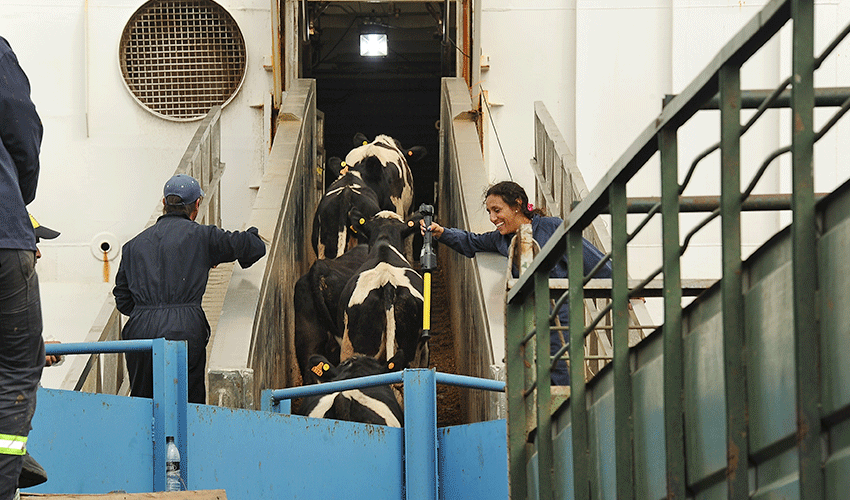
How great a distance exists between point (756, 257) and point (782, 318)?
0.69 feet

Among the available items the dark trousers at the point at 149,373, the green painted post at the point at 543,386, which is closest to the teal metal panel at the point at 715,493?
the green painted post at the point at 543,386

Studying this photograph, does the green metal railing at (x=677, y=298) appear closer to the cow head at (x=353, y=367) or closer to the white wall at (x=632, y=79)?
the cow head at (x=353, y=367)

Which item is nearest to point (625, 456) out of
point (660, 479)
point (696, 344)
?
point (660, 479)

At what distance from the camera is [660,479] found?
9.37 ft

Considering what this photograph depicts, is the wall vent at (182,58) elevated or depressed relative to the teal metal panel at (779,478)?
elevated

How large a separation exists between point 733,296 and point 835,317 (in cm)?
33

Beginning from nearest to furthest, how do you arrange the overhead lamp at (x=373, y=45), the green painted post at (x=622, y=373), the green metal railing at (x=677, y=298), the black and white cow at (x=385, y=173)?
1. the green metal railing at (x=677, y=298)
2. the green painted post at (x=622, y=373)
3. the black and white cow at (x=385, y=173)
4. the overhead lamp at (x=373, y=45)

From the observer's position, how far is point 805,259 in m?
2.29

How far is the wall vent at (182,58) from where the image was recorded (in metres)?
14.0

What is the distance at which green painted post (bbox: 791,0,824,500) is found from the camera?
2.24 metres

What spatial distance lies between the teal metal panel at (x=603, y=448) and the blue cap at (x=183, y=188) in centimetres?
385

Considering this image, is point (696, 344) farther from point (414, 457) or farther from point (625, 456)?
point (414, 457)

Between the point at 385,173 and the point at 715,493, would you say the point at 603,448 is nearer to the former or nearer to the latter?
the point at 715,493

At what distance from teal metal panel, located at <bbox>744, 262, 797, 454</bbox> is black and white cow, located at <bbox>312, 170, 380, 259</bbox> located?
7914 millimetres
